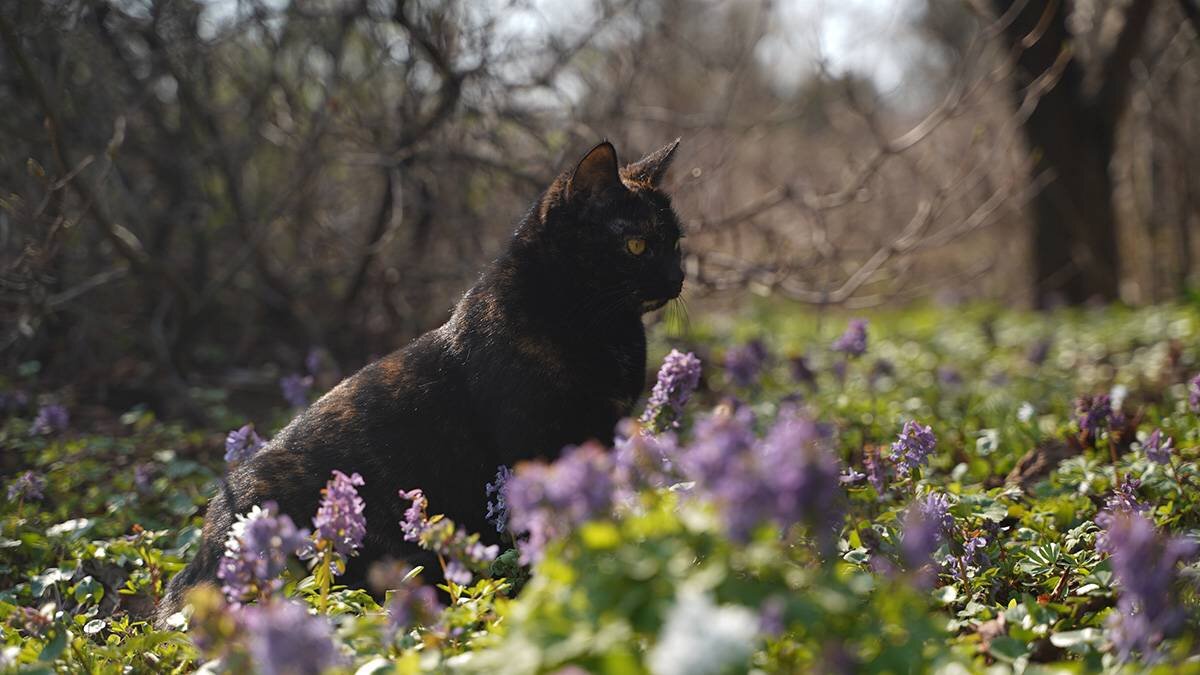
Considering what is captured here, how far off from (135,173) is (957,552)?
6076 mm

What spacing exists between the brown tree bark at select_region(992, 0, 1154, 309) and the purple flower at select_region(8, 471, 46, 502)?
7.21 meters

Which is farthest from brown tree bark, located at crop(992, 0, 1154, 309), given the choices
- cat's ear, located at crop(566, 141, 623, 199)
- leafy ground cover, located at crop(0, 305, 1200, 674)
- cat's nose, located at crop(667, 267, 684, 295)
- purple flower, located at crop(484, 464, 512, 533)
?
purple flower, located at crop(484, 464, 512, 533)

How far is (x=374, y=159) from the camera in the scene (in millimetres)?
6109

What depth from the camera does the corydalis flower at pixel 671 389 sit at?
9.13 feet

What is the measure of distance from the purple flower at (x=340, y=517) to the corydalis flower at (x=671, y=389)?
97 centimetres

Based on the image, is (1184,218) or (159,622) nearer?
(159,622)

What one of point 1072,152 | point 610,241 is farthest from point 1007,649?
point 1072,152

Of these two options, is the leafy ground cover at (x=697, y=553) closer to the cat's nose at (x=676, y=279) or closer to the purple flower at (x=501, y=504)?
the purple flower at (x=501, y=504)

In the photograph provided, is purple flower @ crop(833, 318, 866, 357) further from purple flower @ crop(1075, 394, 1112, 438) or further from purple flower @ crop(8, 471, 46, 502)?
purple flower @ crop(8, 471, 46, 502)

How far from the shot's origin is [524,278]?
10.9ft

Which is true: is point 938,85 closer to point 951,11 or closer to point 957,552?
point 951,11

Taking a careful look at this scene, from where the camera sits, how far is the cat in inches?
119

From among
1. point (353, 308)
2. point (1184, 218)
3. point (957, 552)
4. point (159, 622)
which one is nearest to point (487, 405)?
point (159, 622)

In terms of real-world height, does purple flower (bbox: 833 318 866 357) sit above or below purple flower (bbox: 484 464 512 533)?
above
